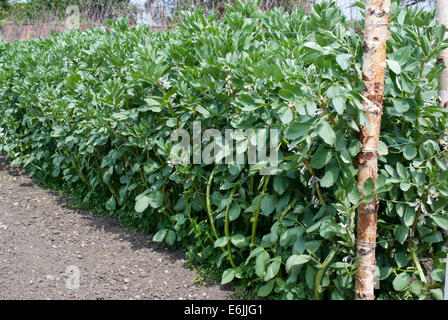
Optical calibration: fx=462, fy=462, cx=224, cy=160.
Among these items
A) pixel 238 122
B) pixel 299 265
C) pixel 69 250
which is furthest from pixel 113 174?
pixel 299 265

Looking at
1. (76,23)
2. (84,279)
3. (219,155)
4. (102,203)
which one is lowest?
(84,279)

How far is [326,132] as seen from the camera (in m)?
1.85

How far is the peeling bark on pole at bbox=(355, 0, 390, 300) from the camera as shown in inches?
72.9

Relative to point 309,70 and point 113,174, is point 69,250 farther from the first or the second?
point 309,70

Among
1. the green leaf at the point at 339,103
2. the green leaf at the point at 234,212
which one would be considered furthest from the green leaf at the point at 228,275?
the green leaf at the point at 339,103

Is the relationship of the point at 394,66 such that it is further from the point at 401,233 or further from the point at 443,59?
the point at 401,233

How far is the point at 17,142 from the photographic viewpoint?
5.22m

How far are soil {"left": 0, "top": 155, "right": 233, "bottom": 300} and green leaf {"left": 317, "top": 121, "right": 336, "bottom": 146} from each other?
49.6 inches

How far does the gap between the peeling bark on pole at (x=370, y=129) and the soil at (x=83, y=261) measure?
943mm

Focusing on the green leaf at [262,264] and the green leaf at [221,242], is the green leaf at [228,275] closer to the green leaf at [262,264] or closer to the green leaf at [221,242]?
the green leaf at [221,242]

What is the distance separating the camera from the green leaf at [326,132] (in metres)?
1.84

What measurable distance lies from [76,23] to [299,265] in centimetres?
926

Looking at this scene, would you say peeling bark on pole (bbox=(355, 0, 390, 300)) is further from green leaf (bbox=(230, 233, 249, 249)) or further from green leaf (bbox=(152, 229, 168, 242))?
green leaf (bbox=(152, 229, 168, 242))

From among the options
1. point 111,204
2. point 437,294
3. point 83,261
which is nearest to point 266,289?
point 437,294
